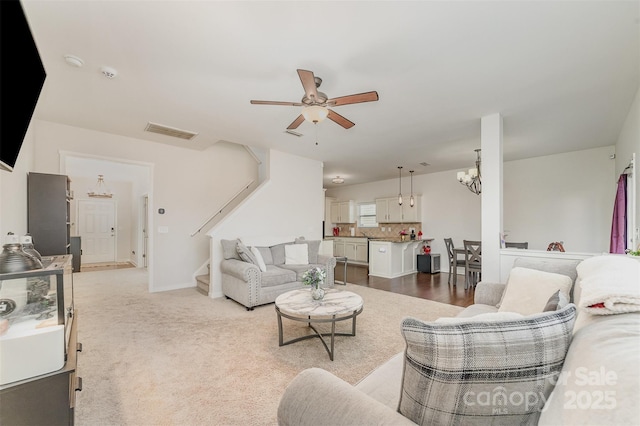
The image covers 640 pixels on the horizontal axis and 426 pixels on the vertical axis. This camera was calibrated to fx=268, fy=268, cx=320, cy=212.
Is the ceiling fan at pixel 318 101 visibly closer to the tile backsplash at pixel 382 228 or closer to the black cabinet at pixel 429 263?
the black cabinet at pixel 429 263

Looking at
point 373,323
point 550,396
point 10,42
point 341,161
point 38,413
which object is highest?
point 341,161

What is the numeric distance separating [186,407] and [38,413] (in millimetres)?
966

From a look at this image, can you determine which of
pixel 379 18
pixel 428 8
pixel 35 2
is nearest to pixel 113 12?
pixel 35 2

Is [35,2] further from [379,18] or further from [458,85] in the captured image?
[458,85]

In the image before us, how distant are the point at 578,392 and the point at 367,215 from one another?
340 inches

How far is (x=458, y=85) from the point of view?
2816 millimetres

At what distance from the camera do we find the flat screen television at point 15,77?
1.20 metres

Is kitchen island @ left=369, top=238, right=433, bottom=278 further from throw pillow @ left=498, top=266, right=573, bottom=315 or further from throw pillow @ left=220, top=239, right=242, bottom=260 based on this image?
throw pillow @ left=498, top=266, right=573, bottom=315

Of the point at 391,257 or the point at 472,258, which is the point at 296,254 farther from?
the point at 472,258

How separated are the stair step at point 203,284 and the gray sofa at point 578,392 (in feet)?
13.7

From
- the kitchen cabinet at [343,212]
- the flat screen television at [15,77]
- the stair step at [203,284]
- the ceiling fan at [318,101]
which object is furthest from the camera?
the kitchen cabinet at [343,212]

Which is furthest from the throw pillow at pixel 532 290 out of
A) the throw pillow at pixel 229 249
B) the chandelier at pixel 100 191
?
the chandelier at pixel 100 191

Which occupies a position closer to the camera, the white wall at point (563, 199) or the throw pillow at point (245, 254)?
the throw pillow at point (245, 254)

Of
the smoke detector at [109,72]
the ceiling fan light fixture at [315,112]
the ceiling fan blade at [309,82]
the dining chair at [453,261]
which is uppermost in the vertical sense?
the smoke detector at [109,72]
